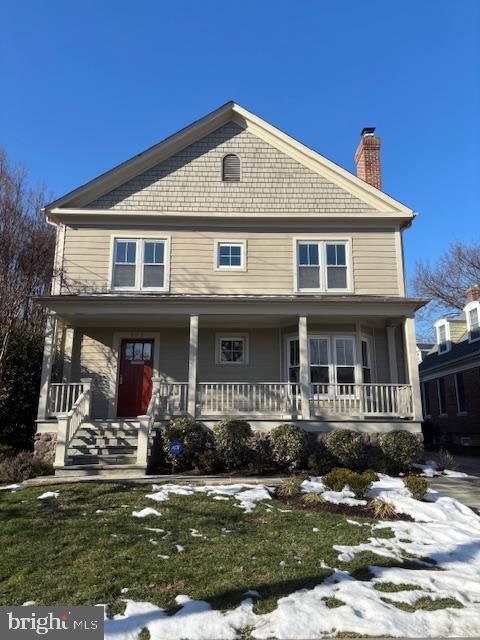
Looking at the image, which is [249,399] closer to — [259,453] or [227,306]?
[259,453]

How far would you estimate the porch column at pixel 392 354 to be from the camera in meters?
12.8

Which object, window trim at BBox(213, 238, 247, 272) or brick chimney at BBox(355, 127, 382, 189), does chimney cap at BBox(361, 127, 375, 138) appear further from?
window trim at BBox(213, 238, 247, 272)

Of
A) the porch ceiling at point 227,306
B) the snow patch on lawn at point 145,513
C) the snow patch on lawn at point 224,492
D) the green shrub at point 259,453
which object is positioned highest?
the porch ceiling at point 227,306

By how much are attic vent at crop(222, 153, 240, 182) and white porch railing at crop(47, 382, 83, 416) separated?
23.5ft

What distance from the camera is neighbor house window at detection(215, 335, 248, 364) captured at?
512 inches

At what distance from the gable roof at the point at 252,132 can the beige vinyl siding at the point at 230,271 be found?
794 millimetres

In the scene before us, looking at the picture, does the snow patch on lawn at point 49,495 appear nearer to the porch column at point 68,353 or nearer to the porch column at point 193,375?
the porch column at point 193,375

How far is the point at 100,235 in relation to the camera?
43.3 ft

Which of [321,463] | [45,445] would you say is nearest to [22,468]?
[45,445]

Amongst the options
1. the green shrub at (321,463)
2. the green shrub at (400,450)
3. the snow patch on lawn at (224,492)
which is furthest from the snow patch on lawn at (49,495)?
the green shrub at (400,450)

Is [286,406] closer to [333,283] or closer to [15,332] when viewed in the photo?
[333,283]

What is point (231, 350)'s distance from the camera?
13086 millimetres

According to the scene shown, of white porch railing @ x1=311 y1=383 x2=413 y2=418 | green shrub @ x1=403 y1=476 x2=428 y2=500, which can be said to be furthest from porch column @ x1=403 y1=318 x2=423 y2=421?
green shrub @ x1=403 y1=476 x2=428 y2=500

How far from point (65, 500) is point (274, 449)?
4659 millimetres
